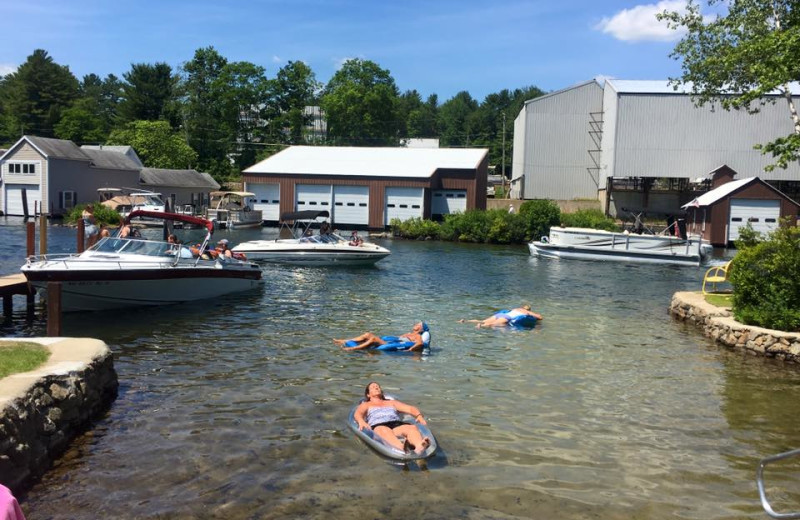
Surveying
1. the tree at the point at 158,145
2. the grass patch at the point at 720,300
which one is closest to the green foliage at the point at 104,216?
the tree at the point at 158,145

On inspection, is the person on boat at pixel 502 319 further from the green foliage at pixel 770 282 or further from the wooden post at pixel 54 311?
the wooden post at pixel 54 311

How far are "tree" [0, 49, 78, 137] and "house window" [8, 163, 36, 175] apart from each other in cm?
3358

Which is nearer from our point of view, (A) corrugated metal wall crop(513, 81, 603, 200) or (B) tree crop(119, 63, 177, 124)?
(A) corrugated metal wall crop(513, 81, 603, 200)

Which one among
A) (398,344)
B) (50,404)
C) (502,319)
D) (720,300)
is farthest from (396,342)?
(720,300)

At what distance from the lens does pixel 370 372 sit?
44.6 ft

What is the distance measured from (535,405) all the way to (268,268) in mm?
20191

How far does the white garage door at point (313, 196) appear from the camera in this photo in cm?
5525

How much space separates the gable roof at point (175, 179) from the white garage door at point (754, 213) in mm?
48810

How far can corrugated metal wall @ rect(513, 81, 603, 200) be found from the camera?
58.3 meters

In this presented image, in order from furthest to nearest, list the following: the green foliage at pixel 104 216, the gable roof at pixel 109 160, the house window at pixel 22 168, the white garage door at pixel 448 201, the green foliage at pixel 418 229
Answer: the gable roof at pixel 109 160, the house window at pixel 22 168, the white garage door at pixel 448 201, the green foliage at pixel 418 229, the green foliage at pixel 104 216

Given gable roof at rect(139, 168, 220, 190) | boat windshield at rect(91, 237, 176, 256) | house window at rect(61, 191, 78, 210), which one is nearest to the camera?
boat windshield at rect(91, 237, 176, 256)

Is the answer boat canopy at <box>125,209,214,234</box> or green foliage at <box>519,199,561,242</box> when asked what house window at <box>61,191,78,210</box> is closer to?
green foliage at <box>519,199,561,242</box>

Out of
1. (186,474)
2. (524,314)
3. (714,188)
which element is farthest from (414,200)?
(186,474)

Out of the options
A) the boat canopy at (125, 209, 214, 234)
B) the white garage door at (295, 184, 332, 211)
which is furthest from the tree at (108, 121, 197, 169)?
the boat canopy at (125, 209, 214, 234)
